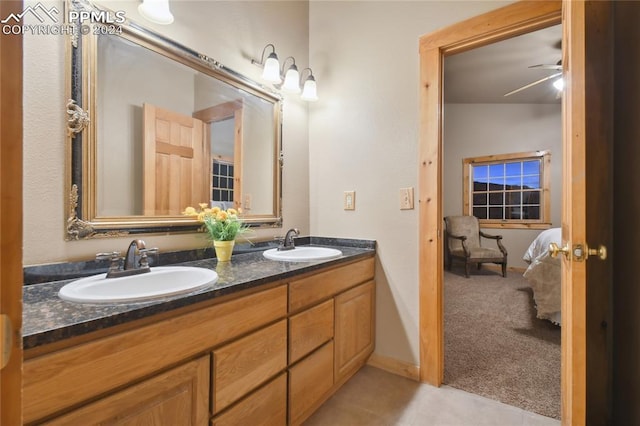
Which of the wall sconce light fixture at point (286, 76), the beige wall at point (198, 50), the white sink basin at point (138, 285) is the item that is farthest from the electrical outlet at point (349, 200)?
the white sink basin at point (138, 285)

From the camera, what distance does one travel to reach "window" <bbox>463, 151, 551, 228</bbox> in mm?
4789

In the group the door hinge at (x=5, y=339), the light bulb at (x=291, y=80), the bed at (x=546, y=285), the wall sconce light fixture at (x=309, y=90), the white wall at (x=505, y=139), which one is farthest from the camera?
the white wall at (x=505, y=139)

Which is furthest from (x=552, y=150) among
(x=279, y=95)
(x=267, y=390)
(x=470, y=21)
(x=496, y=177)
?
(x=267, y=390)

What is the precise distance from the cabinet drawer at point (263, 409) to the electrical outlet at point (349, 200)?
118 cm

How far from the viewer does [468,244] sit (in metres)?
4.75

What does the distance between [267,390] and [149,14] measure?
5.39 ft

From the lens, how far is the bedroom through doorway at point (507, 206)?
193cm

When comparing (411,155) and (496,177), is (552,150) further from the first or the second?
(411,155)

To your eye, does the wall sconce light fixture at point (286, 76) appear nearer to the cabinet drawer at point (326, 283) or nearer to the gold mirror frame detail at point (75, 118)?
the gold mirror frame detail at point (75, 118)

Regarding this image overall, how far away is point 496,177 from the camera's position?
5.20 m

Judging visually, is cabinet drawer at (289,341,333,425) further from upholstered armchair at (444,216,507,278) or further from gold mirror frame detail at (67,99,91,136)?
upholstered armchair at (444,216,507,278)

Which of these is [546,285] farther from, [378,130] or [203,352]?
[203,352]

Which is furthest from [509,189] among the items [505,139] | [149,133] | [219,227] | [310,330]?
[149,133]

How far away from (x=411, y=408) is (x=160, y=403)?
131 cm
